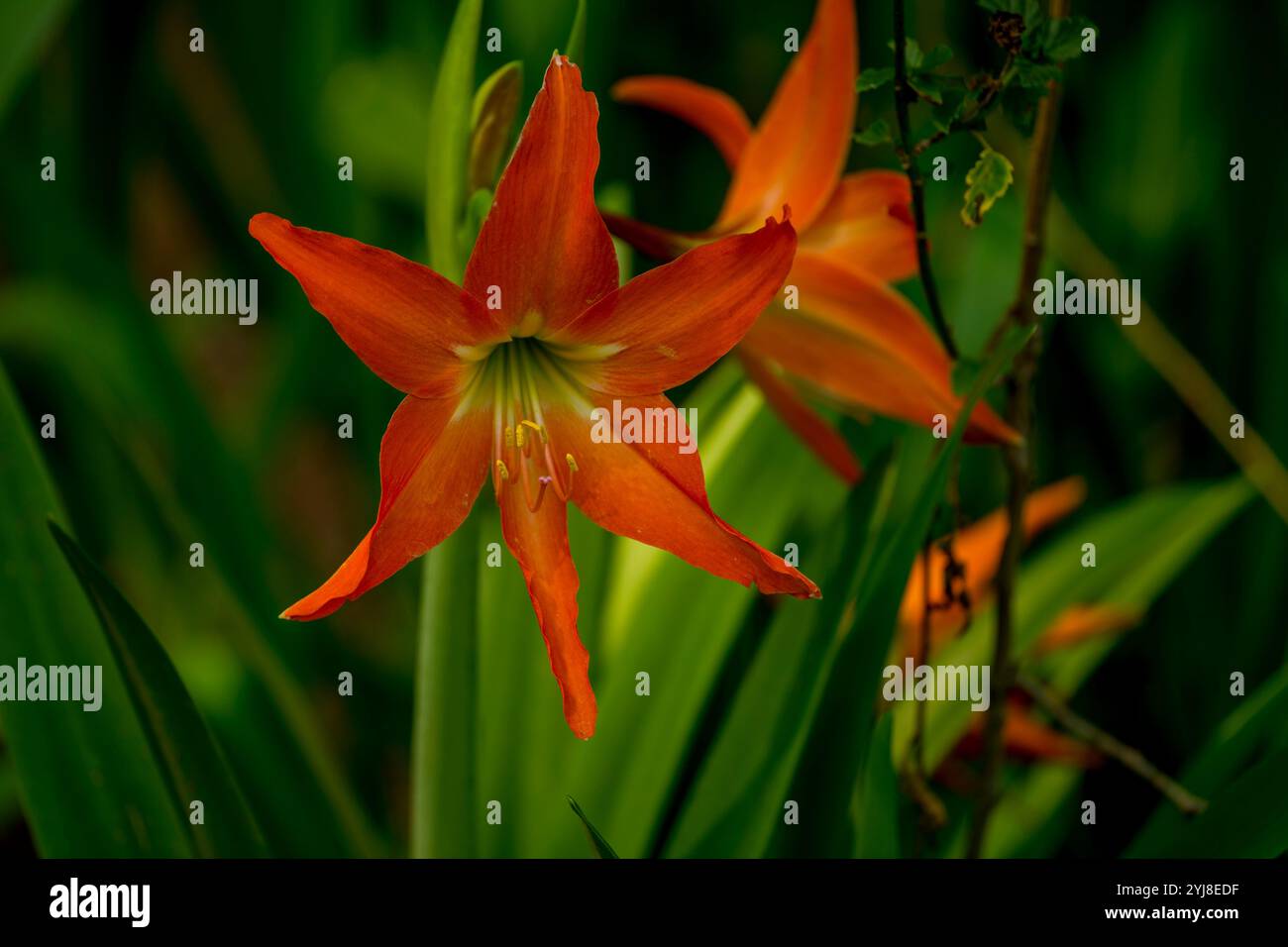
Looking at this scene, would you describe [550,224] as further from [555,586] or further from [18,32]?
[18,32]

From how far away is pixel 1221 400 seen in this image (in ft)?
3.28

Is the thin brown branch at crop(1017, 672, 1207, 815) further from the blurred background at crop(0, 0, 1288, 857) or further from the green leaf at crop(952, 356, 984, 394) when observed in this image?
the green leaf at crop(952, 356, 984, 394)

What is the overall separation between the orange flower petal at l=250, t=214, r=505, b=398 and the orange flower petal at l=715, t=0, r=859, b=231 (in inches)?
8.2

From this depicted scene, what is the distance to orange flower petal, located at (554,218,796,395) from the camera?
1.48 feet

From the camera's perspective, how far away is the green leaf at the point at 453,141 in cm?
53

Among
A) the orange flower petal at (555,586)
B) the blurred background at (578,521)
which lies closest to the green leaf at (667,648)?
the blurred background at (578,521)

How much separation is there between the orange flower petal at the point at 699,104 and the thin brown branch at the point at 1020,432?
6.5 inches

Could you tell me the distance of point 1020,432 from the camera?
60 centimetres

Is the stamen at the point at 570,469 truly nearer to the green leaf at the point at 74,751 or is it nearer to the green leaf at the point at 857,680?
the green leaf at the point at 857,680

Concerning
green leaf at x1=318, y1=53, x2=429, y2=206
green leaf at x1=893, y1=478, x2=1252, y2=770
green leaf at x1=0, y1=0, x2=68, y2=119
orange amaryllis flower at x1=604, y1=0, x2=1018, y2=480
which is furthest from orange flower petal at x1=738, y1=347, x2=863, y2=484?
green leaf at x1=318, y1=53, x2=429, y2=206

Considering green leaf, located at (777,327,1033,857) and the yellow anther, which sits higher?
the yellow anther

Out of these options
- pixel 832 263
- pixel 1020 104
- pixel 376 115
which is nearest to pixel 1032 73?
pixel 1020 104
